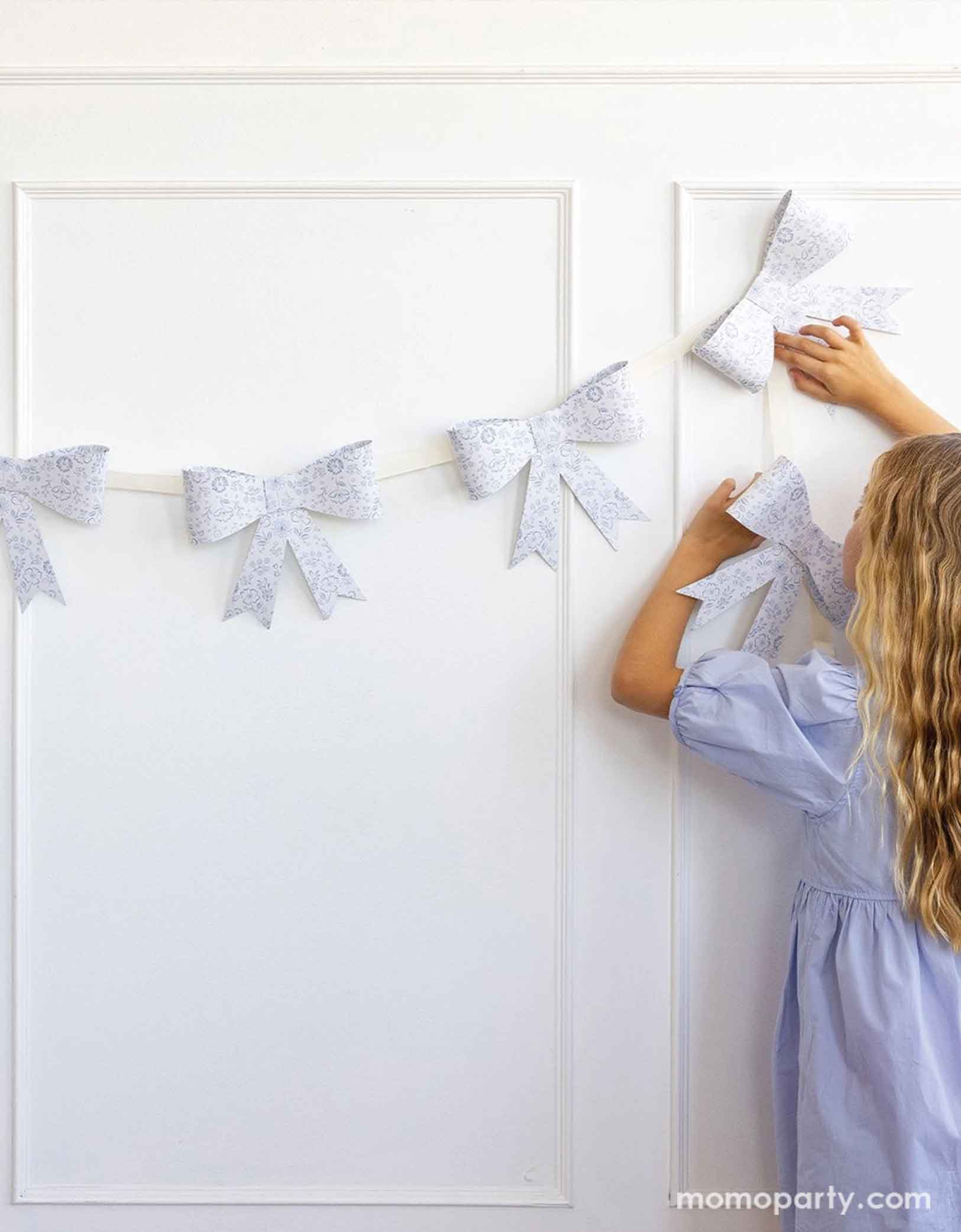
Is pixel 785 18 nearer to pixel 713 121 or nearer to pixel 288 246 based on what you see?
pixel 713 121

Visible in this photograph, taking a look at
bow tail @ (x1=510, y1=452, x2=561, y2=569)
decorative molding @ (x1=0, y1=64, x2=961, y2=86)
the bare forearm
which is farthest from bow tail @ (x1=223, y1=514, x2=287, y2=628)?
decorative molding @ (x1=0, y1=64, x2=961, y2=86)

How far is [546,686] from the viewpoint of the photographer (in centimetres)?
125

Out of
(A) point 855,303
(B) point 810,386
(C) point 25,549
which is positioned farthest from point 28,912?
(A) point 855,303

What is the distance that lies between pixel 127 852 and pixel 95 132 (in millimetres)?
916

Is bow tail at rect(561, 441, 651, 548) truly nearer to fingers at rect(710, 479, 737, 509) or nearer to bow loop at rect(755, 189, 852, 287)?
fingers at rect(710, 479, 737, 509)

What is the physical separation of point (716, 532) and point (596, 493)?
0.52ft

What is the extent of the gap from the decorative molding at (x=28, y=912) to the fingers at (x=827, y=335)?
30cm

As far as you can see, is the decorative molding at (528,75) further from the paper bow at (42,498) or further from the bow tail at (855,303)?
the paper bow at (42,498)

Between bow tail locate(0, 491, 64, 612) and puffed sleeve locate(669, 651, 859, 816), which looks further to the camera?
bow tail locate(0, 491, 64, 612)

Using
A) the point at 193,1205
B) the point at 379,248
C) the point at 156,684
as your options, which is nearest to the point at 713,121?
the point at 379,248

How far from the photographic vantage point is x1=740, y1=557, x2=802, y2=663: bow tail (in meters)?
1.22

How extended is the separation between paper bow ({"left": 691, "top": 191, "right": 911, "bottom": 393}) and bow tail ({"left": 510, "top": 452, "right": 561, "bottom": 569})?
0.79 feet

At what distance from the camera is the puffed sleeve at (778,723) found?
1066mm

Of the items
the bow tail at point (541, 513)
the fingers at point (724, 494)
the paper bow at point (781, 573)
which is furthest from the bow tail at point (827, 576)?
the bow tail at point (541, 513)
